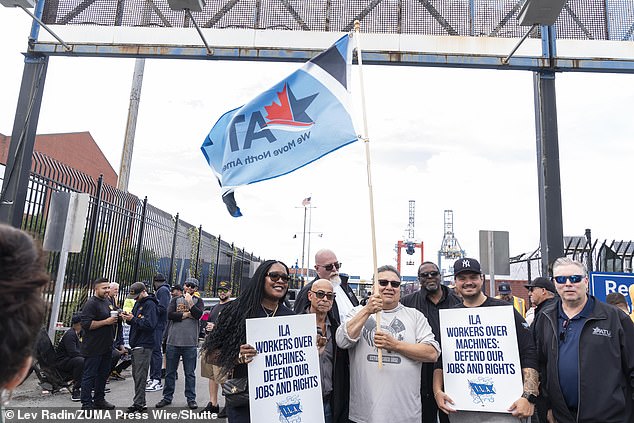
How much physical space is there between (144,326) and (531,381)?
5.69 meters

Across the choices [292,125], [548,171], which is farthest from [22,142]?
[548,171]

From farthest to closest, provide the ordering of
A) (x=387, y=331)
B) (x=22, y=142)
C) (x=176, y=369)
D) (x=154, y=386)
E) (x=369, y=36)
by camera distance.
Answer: (x=369, y=36) < (x=154, y=386) < (x=22, y=142) < (x=176, y=369) < (x=387, y=331)

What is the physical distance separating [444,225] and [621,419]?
134 m

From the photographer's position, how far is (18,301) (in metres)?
1.12

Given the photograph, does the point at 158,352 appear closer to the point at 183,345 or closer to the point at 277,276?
the point at 183,345

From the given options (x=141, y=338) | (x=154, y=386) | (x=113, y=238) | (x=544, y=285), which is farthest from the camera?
(x=113, y=238)

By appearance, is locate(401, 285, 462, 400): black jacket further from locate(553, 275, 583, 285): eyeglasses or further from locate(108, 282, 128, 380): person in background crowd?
locate(108, 282, 128, 380): person in background crowd

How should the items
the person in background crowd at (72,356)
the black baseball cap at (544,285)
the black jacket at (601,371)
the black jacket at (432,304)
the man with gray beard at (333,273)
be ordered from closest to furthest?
the black jacket at (601,371), the black jacket at (432,304), the man with gray beard at (333,273), the black baseball cap at (544,285), the person in background crowd at (72,356)

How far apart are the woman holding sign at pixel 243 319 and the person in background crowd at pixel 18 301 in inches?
83.2

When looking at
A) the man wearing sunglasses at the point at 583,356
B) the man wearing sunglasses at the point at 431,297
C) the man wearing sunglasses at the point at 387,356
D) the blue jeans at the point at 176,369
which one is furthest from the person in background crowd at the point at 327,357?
the blue jeans at the point at 176,369

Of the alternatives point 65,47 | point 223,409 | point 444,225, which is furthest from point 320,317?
point 444,225

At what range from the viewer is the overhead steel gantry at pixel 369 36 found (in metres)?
8.46

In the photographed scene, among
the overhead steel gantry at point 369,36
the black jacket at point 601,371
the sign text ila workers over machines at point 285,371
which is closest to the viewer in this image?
the black jacket at point 601,371

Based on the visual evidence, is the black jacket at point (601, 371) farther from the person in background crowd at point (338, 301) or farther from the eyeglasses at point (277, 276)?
the eyeglasses at point (277, 276)
